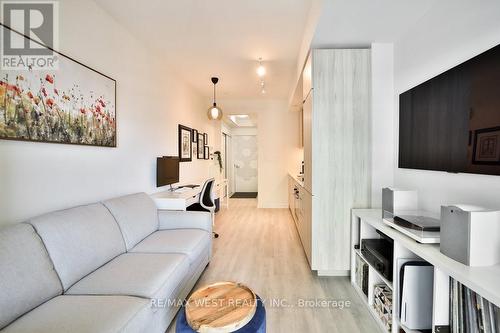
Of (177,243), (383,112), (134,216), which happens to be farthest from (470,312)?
(134,216)

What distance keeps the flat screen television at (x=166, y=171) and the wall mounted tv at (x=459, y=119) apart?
2898 mm

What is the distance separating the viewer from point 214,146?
246 inches

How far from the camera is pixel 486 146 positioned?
130cm

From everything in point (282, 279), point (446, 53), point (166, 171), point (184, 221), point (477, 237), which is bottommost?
point (282, 279)

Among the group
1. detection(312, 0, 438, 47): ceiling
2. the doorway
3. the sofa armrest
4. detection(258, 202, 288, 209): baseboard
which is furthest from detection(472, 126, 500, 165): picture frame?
the doorway

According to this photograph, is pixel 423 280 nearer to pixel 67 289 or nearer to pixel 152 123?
pixel 67 289

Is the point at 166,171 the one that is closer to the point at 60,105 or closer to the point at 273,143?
the point at 60,105

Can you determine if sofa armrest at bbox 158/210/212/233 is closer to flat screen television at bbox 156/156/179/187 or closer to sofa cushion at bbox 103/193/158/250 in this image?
sofa cushion at bbox 103/193/158/250

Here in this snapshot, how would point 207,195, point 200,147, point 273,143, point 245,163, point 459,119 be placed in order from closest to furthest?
1. point 459,119
2. point 207,195
3. point 200,147
4. point 273,143
5. point 245,163

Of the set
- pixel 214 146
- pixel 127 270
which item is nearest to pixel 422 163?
pixel 127 270

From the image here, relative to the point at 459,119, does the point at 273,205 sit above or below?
below

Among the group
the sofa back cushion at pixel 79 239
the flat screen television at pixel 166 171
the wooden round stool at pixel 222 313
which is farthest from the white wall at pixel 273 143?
the wooden round stool at pixel 222 313

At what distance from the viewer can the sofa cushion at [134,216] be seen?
205 centimetres

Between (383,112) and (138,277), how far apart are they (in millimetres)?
2593
